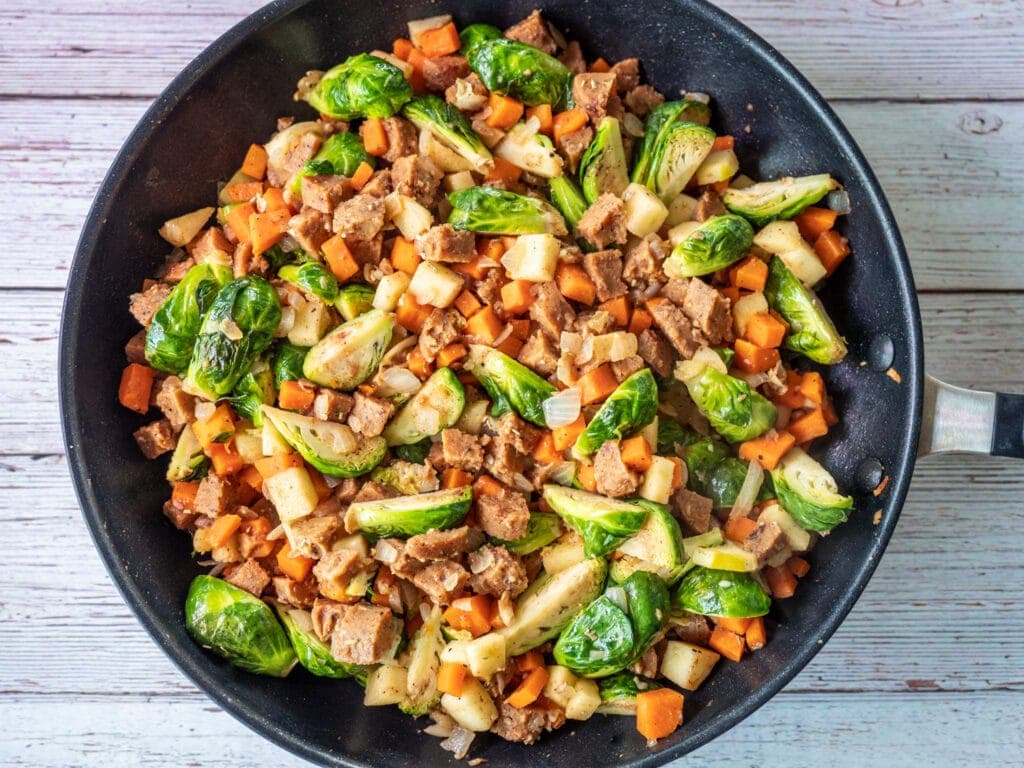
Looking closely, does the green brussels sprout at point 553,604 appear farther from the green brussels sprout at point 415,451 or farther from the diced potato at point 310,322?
the diced potato at point 310,322

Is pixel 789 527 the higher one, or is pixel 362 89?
pixel 362 89

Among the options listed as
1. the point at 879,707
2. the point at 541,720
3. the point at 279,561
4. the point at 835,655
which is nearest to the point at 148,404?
the point at 279,561

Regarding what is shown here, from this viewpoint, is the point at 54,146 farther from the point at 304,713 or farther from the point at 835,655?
the point at 835,655

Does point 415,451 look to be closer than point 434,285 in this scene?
No

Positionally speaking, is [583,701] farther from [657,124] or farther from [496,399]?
[657,124]

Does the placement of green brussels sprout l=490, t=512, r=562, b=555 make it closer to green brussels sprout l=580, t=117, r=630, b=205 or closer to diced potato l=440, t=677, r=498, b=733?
diced potato l=440, t=677, r=498, b=733

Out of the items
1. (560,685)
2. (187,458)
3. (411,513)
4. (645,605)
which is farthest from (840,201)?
(187,458)

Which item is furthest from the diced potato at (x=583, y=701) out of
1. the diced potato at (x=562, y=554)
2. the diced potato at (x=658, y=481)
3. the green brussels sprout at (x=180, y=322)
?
the green brussels sprout at (x=180, y=322)
